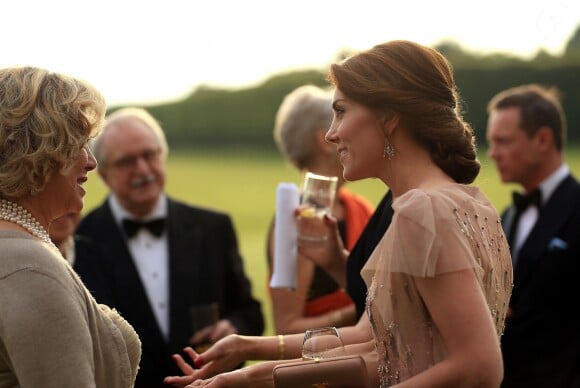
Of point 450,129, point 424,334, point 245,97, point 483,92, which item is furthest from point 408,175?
point 245,97

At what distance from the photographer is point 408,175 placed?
314cm

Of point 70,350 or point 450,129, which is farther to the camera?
point 450,129

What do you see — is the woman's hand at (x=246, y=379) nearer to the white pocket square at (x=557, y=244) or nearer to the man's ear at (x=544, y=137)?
the white pocket square at (x=557, y=244)

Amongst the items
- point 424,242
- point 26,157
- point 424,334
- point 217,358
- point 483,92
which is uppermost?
point 26,157

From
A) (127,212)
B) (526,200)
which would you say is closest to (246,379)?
Result: (127,212)

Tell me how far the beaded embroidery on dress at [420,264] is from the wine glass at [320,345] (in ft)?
0.59

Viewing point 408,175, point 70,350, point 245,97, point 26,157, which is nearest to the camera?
point 70,350

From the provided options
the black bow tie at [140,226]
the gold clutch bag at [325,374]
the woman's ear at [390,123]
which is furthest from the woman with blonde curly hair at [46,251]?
the black bow tie at [140,226]

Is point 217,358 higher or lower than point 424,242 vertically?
lower

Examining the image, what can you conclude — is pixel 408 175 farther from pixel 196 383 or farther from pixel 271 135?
pixel 271 135

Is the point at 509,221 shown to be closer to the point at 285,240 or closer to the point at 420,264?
the point at 285,240

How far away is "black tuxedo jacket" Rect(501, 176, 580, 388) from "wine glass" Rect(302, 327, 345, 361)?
3.15 m

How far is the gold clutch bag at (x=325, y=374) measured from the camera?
301cm

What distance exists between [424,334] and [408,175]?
558mm
